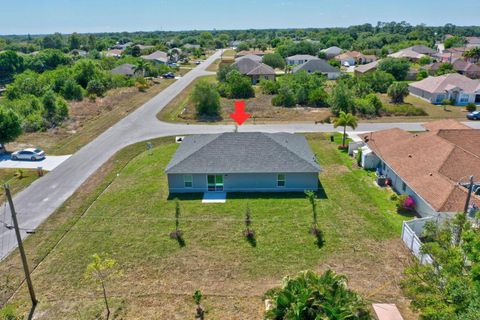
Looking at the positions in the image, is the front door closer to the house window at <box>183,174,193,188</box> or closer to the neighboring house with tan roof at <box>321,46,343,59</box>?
the house window at <box>183,174,193,188</box>

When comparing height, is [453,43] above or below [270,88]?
above

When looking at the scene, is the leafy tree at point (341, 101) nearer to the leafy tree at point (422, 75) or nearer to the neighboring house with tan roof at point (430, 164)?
the neighboring house with tan roof at point (430, 164)

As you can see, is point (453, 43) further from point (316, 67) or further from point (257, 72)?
point (257, 72)

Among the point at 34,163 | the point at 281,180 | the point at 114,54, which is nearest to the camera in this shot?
the point at 281,180

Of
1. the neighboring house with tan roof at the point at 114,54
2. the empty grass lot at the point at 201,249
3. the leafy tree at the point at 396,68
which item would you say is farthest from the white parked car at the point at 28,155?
the neighboring house with tan roof at the point at 114,54

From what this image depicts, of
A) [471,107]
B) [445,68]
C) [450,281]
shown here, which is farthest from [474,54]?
[450,281]

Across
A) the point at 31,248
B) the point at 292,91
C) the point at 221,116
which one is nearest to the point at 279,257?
the point at 31,248
